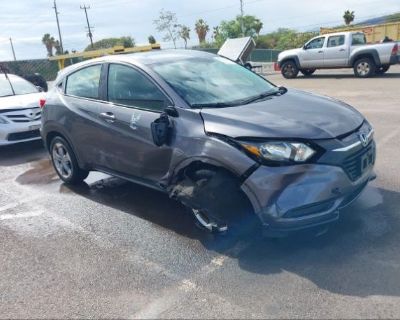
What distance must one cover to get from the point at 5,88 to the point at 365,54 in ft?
44.3

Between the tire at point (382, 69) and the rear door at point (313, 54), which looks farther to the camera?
the rear door at point (313, 54)

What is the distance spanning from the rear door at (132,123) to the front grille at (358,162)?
153 centimetres

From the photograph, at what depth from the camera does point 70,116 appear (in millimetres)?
5020

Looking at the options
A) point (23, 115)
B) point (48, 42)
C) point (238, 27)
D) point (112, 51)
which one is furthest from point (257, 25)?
point (23, 115)

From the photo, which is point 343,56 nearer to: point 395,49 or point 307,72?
point 395,49

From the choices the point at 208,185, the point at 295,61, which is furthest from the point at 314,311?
the point at 295,61

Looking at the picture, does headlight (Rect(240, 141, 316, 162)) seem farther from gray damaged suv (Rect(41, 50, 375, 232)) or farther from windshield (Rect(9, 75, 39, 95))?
windshield (Rect(9, 75, 39, 95))

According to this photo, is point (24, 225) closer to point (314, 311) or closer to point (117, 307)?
point (117, 307)

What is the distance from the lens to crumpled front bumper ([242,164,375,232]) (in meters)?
3.15

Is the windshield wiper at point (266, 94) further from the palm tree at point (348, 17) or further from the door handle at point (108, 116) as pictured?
the palm tree at point (348, 17)

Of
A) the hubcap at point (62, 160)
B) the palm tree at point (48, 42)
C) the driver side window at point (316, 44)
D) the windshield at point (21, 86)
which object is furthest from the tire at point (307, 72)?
the palm tree at point (48, 42)

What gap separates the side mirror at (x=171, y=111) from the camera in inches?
148

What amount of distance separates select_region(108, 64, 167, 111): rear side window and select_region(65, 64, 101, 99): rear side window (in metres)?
0.27

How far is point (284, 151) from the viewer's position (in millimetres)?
3211
